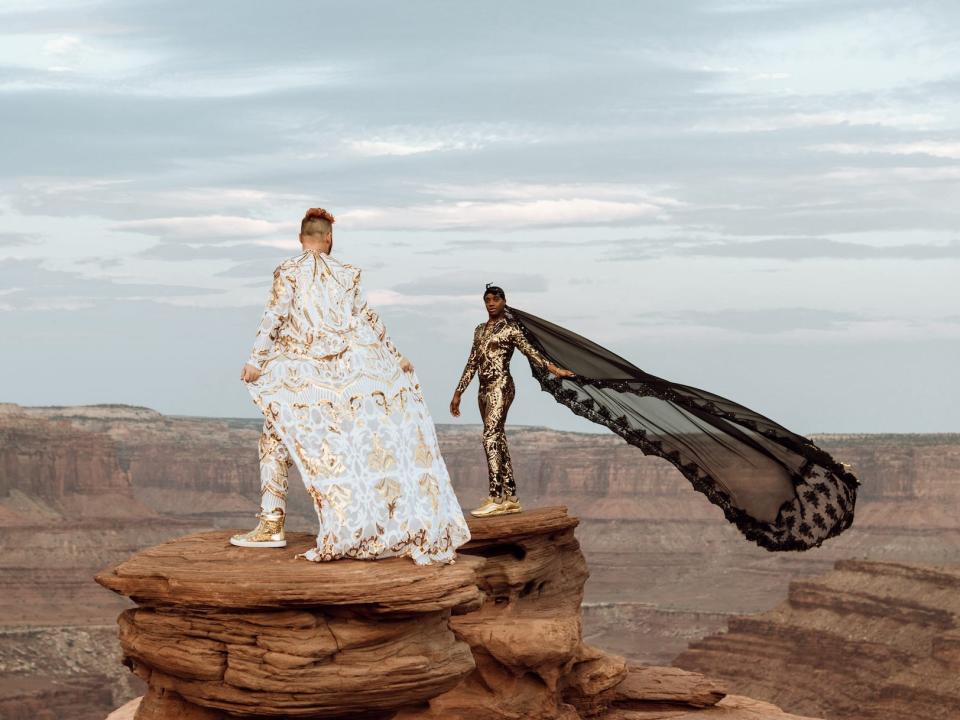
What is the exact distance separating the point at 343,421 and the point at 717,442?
7.61m

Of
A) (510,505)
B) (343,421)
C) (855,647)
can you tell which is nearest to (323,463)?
(343,421)

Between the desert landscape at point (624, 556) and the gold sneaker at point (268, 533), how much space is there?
99.1 feet

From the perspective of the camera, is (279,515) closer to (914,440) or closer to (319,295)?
(319,295)

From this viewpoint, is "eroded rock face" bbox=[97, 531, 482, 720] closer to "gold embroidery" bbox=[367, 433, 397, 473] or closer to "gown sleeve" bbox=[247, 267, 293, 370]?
"gold embroidery" bbox=[367, 433, 397, 473]

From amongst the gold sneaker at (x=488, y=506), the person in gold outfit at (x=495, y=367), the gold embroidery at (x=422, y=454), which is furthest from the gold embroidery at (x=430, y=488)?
the gold sneaker at (x=488, y=506)

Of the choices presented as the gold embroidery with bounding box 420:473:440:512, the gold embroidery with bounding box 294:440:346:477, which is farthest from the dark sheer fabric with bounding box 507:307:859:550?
the gold embroidery with bounding box 294:440:346:477

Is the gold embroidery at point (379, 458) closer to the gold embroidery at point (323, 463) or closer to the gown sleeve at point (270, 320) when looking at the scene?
the gold embroidery at point (323, 463)

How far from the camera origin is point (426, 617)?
635 inches

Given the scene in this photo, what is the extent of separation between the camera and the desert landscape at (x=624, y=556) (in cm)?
7106

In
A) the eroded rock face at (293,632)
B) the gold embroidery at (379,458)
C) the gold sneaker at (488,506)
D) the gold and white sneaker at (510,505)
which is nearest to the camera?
the eroded rock face at (293,632)

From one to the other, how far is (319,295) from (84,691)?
5950 centimetres

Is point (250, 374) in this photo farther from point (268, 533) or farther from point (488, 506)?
point (488, 506)

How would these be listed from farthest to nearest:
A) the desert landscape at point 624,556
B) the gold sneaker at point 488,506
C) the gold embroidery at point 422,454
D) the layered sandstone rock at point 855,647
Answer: the desert landscape at point 624,556 < the layered sandstone rock at point 855,647 < the gold sneaker at point 488,506 < the gold embroidery at point 422,454

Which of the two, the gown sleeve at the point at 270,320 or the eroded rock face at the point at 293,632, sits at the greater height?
the gown sleeve at the point at 270,320
